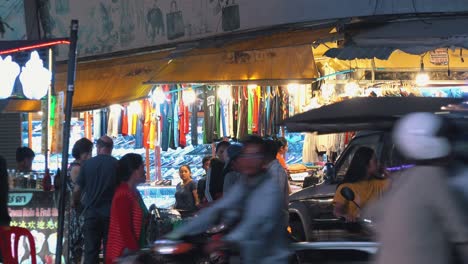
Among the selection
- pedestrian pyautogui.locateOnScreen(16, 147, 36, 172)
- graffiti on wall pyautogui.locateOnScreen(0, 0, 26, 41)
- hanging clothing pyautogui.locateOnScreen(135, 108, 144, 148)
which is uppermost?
graffiti on wall pyautogui.locateOnScreen(0, 0, 26, 41)

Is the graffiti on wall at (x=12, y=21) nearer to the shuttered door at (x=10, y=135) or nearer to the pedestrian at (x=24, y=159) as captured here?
the shuttered door at (x=10, y=135)

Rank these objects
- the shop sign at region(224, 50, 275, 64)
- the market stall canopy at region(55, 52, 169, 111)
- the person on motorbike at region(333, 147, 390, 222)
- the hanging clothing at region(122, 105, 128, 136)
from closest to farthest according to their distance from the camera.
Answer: the person on motorbike at region(333, 147, 390, 222) < the shop sign at region(224, 50, 275, 64) < the market stall canopy at region(55, 52, 169, 111) < the hanging clothing at region(122, 105, 128, 136)

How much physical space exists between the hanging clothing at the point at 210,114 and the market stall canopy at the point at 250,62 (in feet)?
9.69

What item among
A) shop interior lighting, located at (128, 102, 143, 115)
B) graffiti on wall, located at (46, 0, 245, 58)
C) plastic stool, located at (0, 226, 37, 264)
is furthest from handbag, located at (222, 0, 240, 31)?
plastic stool, located at (0, 226, 37, 264)

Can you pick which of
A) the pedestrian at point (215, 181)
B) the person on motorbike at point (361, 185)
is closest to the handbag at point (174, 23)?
the pedestrian at point (215, 181)

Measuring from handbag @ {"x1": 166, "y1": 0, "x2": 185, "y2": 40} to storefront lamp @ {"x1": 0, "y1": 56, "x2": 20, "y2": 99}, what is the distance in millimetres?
4058

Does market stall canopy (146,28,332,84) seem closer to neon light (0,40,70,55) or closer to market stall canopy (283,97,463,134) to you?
neon light (0,40,70,55)

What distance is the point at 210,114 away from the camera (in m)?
17.4

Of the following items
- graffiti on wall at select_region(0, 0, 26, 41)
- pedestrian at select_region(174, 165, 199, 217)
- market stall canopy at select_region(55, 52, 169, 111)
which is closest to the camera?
pedestrian at select_region(174, 165, 199, 217)

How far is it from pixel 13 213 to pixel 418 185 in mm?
8369

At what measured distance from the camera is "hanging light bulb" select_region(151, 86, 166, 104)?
58.2 ft

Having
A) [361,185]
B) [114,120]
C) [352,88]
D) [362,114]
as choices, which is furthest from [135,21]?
[362,114]

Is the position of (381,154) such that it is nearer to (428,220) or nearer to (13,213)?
(13,213)

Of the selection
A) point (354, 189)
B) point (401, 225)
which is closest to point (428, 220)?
point (401, 225)
